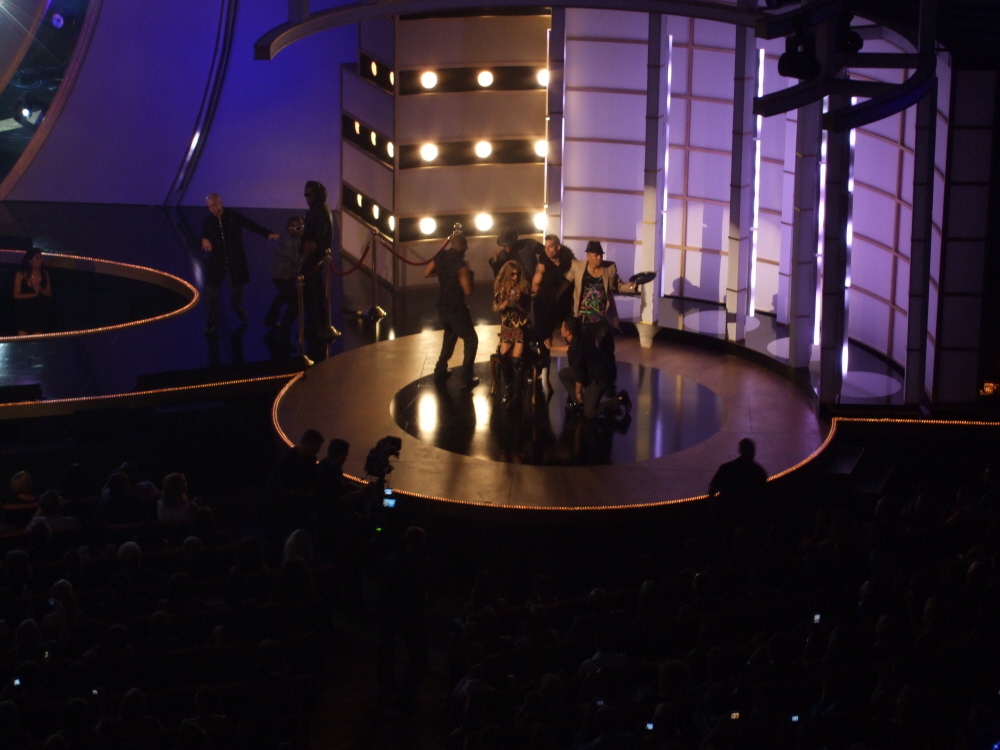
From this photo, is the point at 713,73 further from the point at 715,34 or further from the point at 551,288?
the point at 551,288

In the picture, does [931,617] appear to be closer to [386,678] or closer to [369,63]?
[386,678]

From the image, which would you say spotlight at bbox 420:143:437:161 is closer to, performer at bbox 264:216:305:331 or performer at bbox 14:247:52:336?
performer at bbox 264:216:305:331

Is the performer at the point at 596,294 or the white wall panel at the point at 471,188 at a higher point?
the white wall panel at the point at 471,188

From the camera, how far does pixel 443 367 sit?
36.8 ft

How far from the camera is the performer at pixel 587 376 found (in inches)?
403

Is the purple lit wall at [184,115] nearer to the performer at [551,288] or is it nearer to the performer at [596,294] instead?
the performer at [551,288]

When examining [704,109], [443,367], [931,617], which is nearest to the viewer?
[931,617]

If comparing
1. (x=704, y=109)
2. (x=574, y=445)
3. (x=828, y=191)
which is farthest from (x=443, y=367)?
(x=704, y=109)

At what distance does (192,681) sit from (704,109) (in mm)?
9163

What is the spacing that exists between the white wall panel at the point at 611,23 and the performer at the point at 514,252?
9.77 feet

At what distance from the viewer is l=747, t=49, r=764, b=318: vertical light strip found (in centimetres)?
1253

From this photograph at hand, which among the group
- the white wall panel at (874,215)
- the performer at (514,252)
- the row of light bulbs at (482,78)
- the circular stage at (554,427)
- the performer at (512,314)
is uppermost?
the row of light bulbs at (482,78)

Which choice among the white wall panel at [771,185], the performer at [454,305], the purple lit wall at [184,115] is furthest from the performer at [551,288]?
the purple lit wall at [184,115]

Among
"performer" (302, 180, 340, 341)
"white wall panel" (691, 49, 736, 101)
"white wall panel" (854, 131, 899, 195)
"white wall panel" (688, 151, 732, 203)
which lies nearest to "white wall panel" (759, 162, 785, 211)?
"white wall panel" (688, 151, 732, 203)
